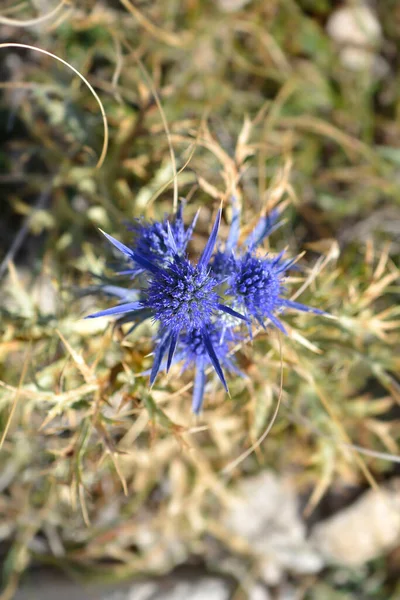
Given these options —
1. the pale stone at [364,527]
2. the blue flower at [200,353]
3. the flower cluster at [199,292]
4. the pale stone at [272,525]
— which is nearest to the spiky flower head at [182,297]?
the flower cluster at [199,292]

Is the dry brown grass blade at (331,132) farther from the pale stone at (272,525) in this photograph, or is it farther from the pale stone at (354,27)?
the pale stone at (272,525)

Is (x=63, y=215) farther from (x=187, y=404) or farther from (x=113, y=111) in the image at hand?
(x=187, y=404)

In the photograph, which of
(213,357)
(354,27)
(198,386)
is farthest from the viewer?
(354,27)

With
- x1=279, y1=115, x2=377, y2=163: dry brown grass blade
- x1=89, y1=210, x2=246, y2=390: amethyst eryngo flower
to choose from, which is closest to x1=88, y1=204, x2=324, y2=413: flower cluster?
x1=89, y1=210, x2=246, y2=390: amethyst eryngo flower

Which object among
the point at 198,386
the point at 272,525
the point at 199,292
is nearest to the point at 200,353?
the point at 198,386

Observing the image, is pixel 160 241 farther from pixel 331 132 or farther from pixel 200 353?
pixel 331 132

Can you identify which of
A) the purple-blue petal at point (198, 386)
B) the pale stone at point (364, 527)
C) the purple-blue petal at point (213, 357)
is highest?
the purple-blue petal at point (213, 357)
